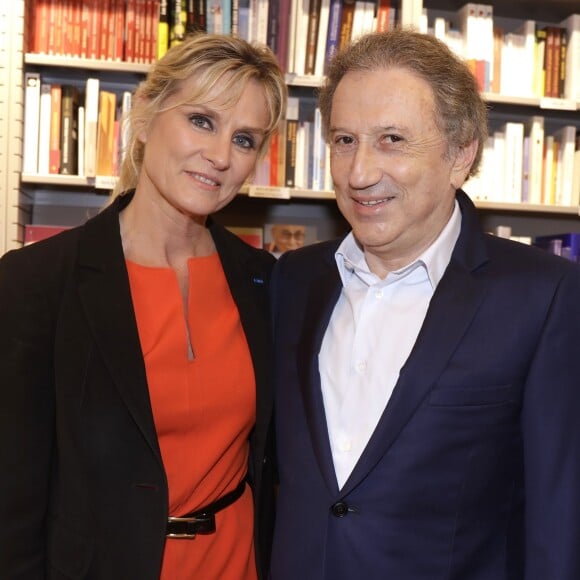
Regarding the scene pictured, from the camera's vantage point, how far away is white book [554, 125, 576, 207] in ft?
11.1

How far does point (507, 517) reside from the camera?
1523 millimetres

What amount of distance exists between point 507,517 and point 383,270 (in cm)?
56

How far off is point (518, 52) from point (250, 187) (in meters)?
1.32

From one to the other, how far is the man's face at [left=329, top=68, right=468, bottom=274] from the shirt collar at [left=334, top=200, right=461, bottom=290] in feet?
0.10

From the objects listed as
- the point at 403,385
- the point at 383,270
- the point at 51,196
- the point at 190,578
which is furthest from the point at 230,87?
the point at 51,196

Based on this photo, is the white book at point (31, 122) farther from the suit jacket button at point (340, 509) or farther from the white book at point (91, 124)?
the suit jacket button at point (340, 509)

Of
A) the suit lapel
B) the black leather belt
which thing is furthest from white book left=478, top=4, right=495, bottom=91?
the black leather belt

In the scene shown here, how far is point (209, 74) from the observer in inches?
70.2

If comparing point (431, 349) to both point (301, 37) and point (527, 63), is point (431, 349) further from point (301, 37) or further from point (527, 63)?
point (527, 63)

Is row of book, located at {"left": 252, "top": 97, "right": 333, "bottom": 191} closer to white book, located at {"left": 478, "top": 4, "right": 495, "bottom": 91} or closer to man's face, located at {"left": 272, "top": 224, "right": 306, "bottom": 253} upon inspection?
man's face, located at {"left": 272, "top": 224, "right": 306, "bottom": 253}

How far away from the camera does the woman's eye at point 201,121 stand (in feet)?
5.96

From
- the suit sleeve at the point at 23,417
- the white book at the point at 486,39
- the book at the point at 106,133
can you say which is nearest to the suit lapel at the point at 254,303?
the suit sleeve at the point at 23,417

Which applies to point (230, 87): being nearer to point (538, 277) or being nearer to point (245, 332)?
point (245, 332)

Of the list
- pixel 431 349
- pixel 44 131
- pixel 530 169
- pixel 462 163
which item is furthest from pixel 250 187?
pixel 431 349
